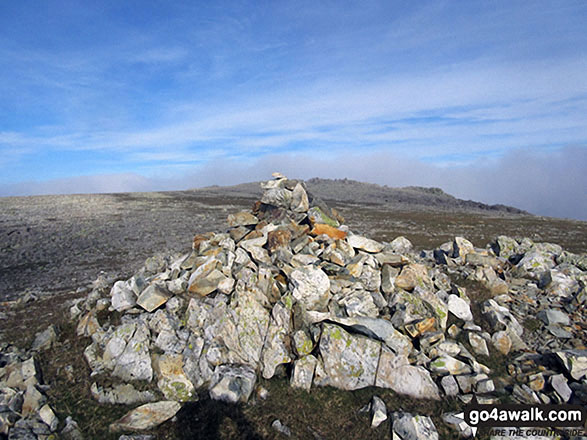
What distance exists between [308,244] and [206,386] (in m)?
5.88

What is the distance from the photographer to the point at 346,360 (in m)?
9.14

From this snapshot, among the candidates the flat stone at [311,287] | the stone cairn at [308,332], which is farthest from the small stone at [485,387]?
the flat stone at [311,287]

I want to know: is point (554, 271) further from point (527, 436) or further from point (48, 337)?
point (48, 337)

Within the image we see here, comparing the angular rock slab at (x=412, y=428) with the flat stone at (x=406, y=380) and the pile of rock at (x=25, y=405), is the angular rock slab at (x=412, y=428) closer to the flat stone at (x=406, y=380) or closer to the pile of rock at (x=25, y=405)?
the flat stone at (x=406, y=380)

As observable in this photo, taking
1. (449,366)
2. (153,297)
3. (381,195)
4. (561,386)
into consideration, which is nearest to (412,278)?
(449,366)

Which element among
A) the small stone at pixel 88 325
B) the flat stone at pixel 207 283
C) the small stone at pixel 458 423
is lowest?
the small stone at pixel 458 423

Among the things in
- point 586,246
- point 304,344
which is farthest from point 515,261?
point 586,246

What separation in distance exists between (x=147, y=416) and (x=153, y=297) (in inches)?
153

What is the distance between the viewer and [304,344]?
9461 millimetres

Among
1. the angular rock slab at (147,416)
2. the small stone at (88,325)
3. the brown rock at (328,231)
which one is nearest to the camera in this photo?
the angular rock slab at (147,416)

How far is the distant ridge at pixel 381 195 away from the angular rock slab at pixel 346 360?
80400 mm

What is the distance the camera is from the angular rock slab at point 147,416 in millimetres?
7668

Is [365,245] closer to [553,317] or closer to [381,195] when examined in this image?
[553,317]

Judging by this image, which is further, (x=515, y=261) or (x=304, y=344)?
(x=515, y=261)
